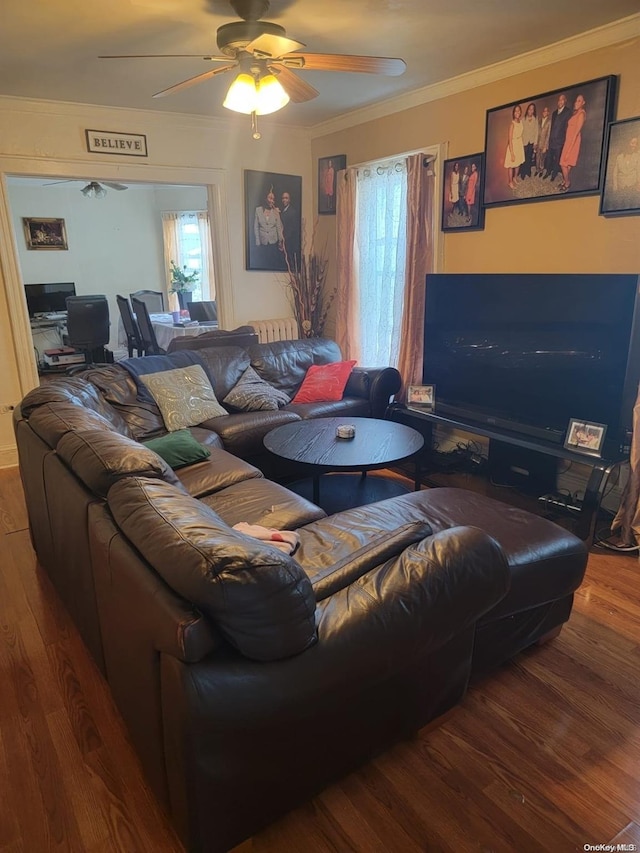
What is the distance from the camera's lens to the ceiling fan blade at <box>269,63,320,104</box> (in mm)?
2537

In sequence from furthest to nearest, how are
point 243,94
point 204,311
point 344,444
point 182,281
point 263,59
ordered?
point 182,281 < point 204,311 < point 344,444 < point 243,94 < point 263,59

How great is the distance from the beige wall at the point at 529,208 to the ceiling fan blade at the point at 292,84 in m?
1.35

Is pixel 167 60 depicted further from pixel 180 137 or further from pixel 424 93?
pixel 424 93

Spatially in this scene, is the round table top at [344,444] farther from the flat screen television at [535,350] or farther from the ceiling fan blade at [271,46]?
the ceiling fan blade at [271,46]

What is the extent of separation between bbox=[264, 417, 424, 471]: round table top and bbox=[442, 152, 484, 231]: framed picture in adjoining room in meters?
1.51

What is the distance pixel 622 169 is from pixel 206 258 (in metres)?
6.42

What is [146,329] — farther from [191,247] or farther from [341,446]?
[341,446]

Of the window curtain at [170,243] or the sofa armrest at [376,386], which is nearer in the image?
the sofa armrest at [376,386]

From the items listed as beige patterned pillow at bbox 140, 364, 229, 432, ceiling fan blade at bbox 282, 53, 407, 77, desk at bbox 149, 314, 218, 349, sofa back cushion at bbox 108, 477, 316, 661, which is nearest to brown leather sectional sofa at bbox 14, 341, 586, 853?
sofa back cushion at bbox 108, 477, 316, 661

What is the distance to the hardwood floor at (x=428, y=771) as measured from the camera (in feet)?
4.83

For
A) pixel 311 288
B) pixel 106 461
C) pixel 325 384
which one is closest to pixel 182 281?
pixel 311 288

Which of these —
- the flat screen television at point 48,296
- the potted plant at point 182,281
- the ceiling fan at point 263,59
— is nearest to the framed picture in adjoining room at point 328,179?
the ceiling fan at point 263,59

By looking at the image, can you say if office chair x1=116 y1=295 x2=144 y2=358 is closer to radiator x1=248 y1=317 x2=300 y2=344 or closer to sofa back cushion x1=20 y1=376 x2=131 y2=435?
radiator x1=248 y1=317 x2=300 y2=344

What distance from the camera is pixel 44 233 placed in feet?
26.1
